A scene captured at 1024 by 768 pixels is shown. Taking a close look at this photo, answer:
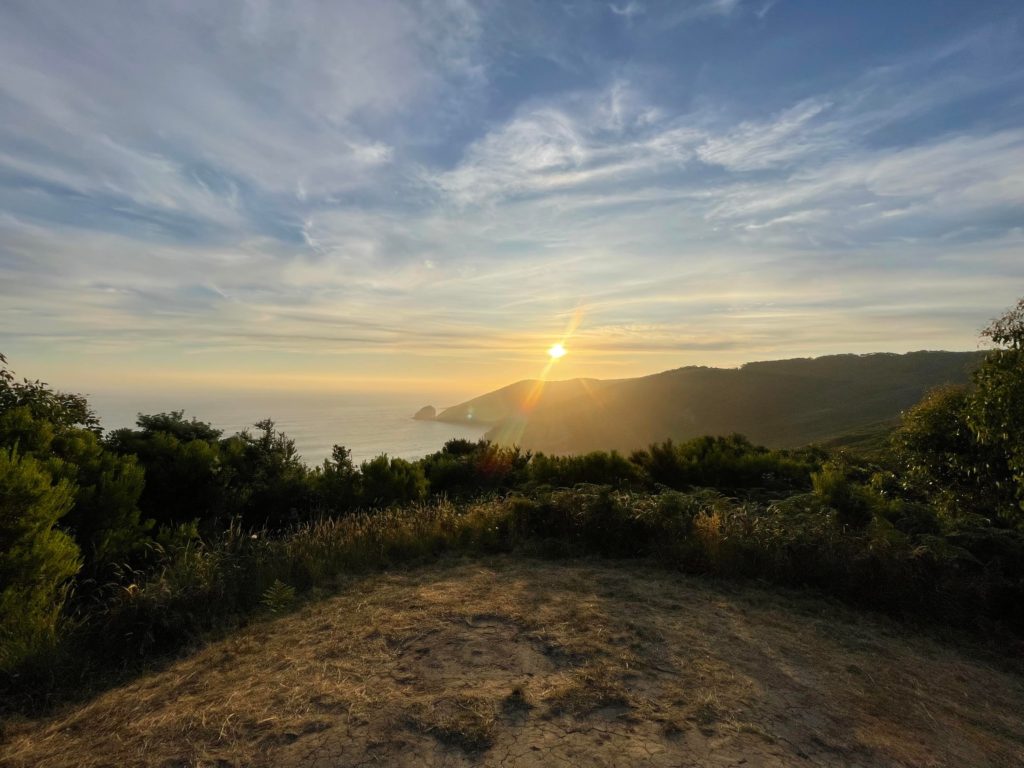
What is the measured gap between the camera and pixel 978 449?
7738 mm

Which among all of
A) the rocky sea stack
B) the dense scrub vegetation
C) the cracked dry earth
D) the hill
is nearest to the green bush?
the dense scrub vegetation

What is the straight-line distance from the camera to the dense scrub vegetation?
4.38 metres

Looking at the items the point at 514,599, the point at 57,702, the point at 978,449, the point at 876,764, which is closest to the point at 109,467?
the point at 57,702

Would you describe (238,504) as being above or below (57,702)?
above

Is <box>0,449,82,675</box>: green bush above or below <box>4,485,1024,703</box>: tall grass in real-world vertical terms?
above

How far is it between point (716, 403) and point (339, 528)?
310 feet

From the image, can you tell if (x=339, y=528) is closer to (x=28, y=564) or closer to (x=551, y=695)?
(x=28, y=564)

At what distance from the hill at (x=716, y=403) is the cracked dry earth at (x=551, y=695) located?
60.5m

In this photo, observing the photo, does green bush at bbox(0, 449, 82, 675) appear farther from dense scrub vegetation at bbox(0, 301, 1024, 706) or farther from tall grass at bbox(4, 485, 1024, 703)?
tall grass at bbox(4, 485, 1024, 703)

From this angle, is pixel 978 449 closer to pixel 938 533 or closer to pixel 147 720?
pixel 938 533

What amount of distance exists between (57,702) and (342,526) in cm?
368

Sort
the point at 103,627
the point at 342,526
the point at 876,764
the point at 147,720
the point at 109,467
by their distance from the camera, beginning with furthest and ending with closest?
the point at 342,526
the point at 109,467
the point at 103,627
the point at 147,720
the point at 876,764

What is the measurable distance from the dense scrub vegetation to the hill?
186 ft

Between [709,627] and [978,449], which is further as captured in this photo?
[978,449]
